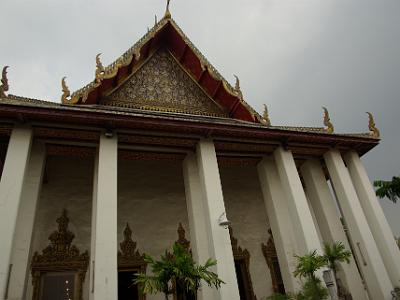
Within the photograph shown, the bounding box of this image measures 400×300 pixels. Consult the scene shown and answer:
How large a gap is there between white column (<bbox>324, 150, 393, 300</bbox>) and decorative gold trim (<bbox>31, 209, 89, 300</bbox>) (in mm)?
5657

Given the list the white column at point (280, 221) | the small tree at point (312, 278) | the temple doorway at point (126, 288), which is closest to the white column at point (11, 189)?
the temple doorway at point (126, 288)

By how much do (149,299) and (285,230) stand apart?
Answer: 3212mm

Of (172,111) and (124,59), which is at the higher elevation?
(124,59)

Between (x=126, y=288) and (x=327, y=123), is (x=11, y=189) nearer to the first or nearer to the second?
(x=126, y=288)

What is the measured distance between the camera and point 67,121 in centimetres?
577

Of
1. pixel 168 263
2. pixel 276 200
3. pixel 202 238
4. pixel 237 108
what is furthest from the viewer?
pixel 237 108

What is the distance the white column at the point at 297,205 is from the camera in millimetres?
6088

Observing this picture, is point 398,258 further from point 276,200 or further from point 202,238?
point 202,238

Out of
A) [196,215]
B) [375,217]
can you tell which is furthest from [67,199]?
[375,217]

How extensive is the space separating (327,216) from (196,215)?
3298 millimetres

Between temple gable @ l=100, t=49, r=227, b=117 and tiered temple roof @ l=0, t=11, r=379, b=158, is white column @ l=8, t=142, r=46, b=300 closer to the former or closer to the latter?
tiered temple roof @ l=0, t=11, r=379, b=158

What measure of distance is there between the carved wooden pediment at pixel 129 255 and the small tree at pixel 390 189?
548cm

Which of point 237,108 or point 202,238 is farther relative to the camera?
point 237,108

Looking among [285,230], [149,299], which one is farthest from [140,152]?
[285,230]
